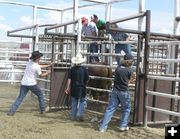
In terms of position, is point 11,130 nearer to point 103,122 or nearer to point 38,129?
point 38,129

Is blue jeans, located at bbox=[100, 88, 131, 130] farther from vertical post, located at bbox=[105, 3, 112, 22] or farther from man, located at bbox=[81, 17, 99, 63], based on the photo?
vertical post, located at bbox=[105, 3, 112, 22]

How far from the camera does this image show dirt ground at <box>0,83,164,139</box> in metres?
6.95

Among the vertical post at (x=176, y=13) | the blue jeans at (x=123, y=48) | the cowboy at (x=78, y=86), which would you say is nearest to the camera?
the vertical post at (x=176, y=13)

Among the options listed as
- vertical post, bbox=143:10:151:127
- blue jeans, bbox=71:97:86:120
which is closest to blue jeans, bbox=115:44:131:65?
blue jeans, bbox=71:97:86:120

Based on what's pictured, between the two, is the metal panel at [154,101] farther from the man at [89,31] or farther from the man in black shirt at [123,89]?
the man at [89,31]

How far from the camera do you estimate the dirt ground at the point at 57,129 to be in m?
6.95

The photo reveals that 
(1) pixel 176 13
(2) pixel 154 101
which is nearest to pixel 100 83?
(2) pixel 154 101

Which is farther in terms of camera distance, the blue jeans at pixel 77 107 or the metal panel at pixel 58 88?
the metal panel at pixel 58 88

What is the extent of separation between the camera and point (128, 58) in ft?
24.1

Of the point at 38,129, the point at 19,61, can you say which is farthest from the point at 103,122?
the point at 19,61

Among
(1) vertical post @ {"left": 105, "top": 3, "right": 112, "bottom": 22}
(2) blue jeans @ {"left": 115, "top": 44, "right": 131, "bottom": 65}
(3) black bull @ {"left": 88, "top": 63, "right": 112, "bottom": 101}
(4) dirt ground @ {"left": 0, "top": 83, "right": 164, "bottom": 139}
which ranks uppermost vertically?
(1) vertical post @ {"left": 105, "top": 3, "right": 112, "bottom": 22}

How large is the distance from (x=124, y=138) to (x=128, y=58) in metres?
1.49

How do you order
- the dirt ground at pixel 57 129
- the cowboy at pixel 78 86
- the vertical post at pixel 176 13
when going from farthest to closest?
the cowboy at pixel 78 86 → the vertical post at pixel 176 13 → the dirt ground at pixel 57 129

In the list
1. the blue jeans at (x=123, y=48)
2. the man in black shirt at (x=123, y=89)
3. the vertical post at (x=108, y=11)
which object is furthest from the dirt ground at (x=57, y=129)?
the vertical post at (x=108, y=11)
